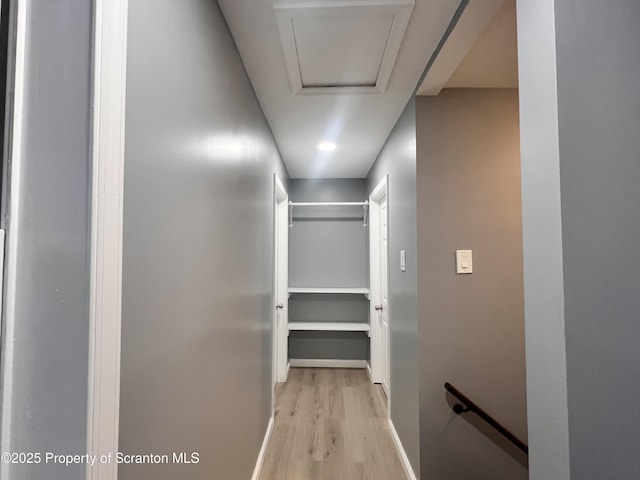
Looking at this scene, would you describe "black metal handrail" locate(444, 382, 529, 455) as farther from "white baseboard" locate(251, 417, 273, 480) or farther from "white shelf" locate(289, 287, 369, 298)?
"white shelf" locate(289, 287, 369, 298)

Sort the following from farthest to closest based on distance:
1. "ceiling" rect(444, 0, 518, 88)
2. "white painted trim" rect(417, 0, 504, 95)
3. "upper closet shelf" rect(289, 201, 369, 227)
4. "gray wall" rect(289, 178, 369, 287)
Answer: "gray wall" rect(289, 178, 369, 287)
"upper closet shelf" rect(289, 201, 369, 227)
"ceiling" rect(444, 0, 518, 88)
"white painted trim" rect(417, 0, 504, 95)

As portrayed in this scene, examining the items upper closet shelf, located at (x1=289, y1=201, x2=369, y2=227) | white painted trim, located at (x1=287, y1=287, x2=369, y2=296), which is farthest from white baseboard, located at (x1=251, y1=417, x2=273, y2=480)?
upper closet shelf, located at (x1=289, y1=201, x2=369, y2=227)

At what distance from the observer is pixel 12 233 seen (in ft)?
1.55

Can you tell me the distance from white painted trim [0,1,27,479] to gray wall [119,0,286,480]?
165mm

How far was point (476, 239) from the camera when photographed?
5.67 feet

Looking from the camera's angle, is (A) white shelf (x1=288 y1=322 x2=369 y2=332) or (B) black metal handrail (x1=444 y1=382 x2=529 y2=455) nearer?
(B) black metal handrail (x1=444 y1=382 x2=529 y2=455)

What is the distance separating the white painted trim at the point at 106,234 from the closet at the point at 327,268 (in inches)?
127

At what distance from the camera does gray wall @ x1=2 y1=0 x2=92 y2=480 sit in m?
0.48

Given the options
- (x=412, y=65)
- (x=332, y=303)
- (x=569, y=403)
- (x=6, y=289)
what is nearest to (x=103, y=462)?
(x=6, y=289)

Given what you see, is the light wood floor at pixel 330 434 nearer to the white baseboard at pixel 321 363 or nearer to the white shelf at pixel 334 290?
the white baseboard at pixel 321 363

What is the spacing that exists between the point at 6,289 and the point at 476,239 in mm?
1853

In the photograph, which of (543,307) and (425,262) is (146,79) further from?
(425,262)

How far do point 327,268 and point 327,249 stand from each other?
24 centimetres

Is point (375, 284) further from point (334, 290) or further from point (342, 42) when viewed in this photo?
point (342, 42)
